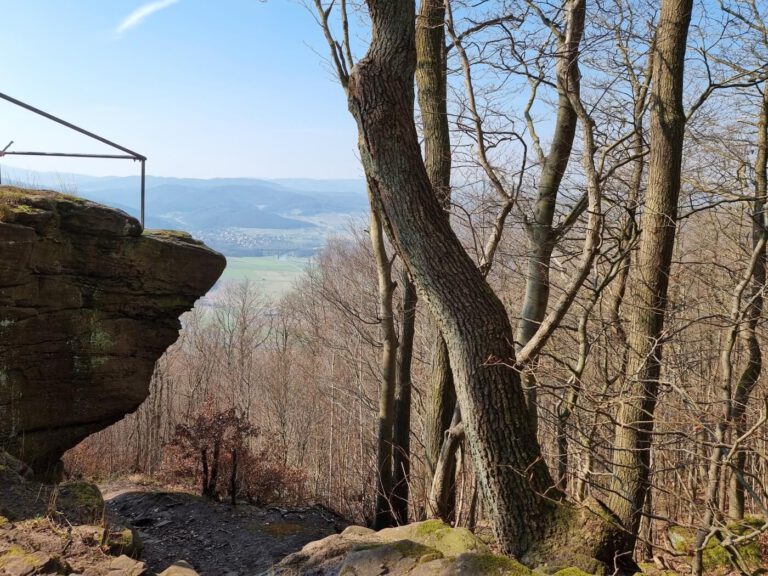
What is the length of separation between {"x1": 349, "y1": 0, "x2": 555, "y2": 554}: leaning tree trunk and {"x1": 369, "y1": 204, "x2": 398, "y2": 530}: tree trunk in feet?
12.8

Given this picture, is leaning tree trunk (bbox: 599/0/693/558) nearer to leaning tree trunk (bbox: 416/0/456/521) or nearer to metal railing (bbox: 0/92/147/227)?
leaning tree trunk (bbox: 416/0/456/521)

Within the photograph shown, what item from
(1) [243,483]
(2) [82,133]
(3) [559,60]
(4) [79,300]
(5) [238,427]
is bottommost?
(1) [243,483]

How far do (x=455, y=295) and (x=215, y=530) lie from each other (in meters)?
6.43

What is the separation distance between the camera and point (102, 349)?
858 centimetres

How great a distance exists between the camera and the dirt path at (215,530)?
7543 millimetres

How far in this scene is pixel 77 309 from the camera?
834 centimetres

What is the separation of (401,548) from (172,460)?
8.47 m

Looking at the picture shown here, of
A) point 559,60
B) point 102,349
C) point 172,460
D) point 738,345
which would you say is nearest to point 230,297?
point 172,460

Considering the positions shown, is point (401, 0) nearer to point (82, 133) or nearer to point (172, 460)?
point (82, 133)

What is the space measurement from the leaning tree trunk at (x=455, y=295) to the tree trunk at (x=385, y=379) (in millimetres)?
3913

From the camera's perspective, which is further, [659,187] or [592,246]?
[659,187]

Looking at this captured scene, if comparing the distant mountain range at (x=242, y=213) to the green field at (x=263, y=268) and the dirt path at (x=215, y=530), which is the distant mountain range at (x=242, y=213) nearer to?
the green field at (x=263, y=268)

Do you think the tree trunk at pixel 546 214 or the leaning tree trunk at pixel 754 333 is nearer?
the tree trunk at pixel 546 214

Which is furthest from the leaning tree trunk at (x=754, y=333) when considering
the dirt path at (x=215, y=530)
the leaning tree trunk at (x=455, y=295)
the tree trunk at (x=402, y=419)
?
the dirt path at (x=215, y=530)
